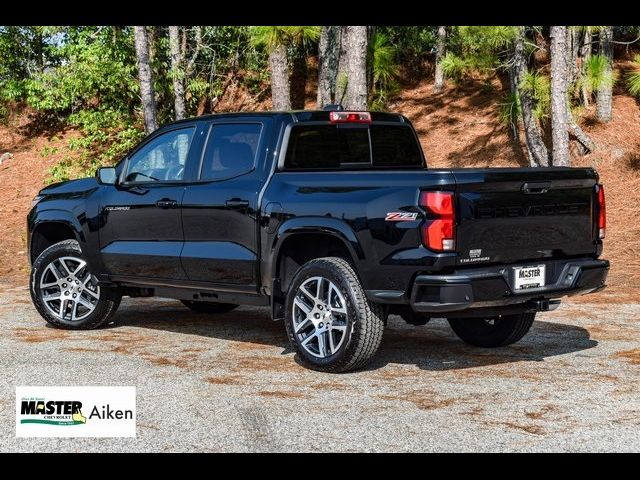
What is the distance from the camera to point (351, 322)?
738cm

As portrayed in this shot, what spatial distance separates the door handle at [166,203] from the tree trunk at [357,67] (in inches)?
285

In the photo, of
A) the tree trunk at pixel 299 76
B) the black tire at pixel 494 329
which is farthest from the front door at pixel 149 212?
the tree trunk at pixel 299 76

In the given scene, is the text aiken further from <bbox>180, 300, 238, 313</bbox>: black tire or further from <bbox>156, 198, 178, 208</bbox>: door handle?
<bbox>180, 300, 238, 313</bbox>: black tire

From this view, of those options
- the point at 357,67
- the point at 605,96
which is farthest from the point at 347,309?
the point at 605,96

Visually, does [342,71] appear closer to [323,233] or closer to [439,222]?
[323,233]

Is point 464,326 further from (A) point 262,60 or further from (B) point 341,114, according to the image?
(A) point 262,60

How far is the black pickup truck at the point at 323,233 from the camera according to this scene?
7062 mm

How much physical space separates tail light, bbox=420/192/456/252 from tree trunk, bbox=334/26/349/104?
433 inches

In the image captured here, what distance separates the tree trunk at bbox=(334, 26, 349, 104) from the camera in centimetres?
1869

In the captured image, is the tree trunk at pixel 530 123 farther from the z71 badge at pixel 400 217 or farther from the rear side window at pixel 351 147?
the z71 badge at pixel 400 217

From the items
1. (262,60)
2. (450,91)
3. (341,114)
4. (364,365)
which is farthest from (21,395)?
(262,60)

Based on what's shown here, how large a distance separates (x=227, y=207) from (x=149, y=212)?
1.03 meters
